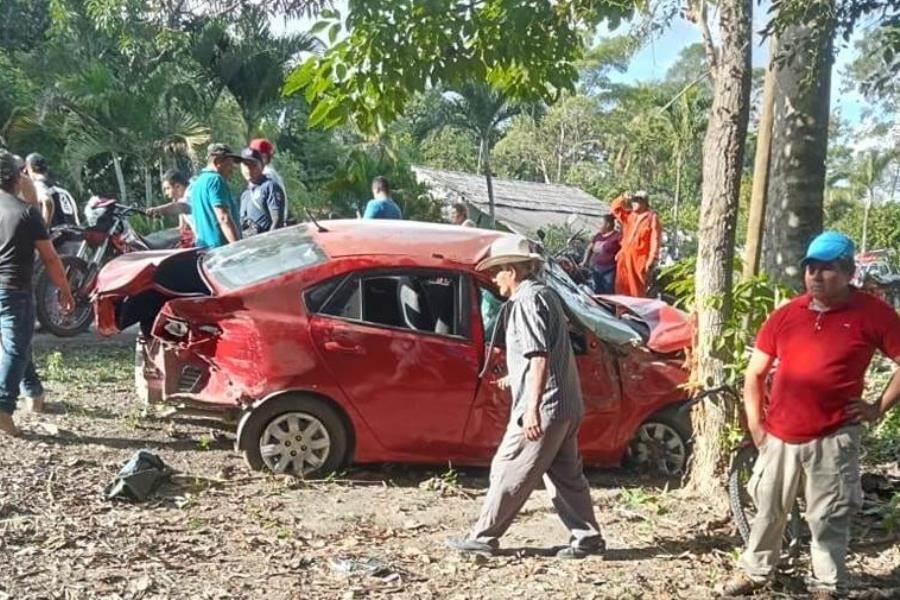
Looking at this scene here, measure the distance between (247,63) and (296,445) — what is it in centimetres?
1689

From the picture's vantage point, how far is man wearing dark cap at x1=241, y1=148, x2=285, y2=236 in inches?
361

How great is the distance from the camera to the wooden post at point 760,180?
645 centimetres

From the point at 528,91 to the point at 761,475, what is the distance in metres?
3.06

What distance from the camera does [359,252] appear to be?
6.47 metres

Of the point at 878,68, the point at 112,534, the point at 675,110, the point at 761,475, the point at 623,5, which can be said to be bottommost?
the point at 112,534

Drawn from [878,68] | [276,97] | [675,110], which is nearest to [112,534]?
[878,68]

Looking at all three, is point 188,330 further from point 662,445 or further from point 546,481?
point 662,445

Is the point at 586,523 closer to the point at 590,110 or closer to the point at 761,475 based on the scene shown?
the point at 761,475

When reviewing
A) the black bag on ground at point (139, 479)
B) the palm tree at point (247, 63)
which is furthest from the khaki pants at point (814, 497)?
the palm tree at point (247, 63)

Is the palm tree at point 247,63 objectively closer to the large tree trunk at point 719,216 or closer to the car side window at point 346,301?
the car side window at point 346,301

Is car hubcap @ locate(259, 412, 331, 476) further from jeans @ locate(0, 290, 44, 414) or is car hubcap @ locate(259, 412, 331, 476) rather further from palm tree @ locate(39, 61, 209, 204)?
palm tree @ locate(39, 61, 209, 204)

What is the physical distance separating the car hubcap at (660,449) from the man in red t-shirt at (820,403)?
6.36 feet

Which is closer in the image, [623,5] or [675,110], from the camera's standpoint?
[623,5]

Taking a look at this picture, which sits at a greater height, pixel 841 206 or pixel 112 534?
pixel 841 206
